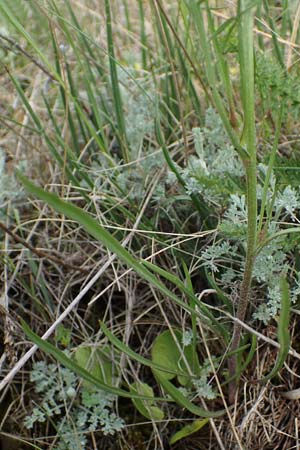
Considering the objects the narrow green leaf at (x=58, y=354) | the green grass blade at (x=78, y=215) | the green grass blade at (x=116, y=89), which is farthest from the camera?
the green grass blade at (x=116, y=89)

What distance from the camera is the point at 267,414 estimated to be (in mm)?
1185

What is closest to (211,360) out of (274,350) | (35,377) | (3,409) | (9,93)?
(274,350)

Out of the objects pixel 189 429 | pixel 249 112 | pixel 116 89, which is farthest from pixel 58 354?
pixel 116 89

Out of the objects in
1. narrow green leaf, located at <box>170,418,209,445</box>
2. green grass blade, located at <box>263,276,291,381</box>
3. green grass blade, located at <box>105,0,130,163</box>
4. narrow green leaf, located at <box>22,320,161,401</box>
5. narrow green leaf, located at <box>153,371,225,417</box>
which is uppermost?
green grass blade, located at <box>105,0,130,163</box>

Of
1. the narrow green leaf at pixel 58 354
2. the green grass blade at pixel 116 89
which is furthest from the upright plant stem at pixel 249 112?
the green grass blade at pixel 116 89

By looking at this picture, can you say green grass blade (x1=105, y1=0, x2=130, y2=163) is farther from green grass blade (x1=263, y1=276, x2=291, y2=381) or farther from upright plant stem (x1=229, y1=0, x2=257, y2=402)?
green grass blade (x1=263, y1=276, x2=291, y2=381)

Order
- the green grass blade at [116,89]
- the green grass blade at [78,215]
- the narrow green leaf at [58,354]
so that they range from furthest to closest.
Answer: the green grass blade at [116,89], the narrow green leaf at [58,354], the green grass blade at [78,215]

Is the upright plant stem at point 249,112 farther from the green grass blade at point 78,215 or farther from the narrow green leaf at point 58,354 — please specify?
the narrow green leaf at point 58,354

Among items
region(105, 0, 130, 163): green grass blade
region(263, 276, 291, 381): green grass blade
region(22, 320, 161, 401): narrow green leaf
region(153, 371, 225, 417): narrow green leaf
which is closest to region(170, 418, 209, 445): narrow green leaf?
region(153, 371, 225, 417): narrow green leaf

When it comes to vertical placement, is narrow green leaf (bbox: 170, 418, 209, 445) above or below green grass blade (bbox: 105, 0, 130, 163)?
below

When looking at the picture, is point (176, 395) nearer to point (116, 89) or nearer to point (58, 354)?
point (58, 354)

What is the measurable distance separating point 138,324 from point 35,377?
0.24 m

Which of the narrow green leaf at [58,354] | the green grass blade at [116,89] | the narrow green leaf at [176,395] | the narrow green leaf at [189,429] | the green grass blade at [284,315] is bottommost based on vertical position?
the narrow green leaf at [189,429]

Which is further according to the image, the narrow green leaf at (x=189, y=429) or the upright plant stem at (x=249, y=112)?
the narrow green leaf at (x=189, y=429)
